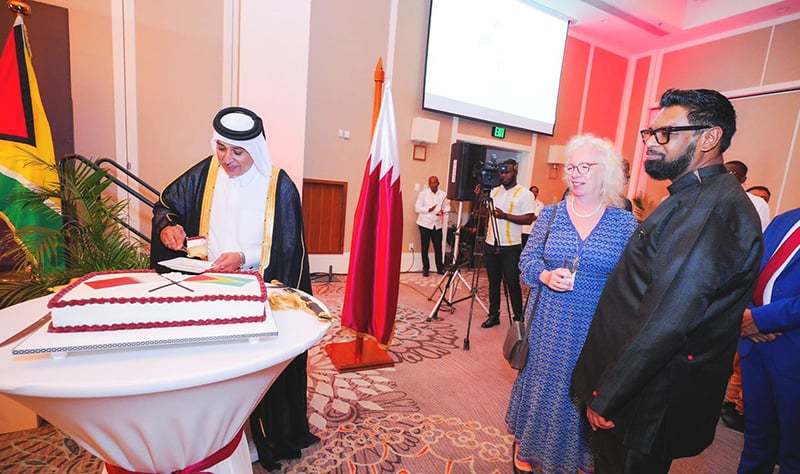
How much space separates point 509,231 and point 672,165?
7.96 feet

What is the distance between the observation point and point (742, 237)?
0.98 meters

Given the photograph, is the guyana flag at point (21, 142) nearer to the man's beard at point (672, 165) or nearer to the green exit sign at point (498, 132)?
the man's beard at point (672, 165)

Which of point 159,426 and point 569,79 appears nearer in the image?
point 159,426

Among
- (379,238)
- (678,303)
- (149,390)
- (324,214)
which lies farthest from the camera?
(324,214)

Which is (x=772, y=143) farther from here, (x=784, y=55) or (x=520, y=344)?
(x=520, y=344)


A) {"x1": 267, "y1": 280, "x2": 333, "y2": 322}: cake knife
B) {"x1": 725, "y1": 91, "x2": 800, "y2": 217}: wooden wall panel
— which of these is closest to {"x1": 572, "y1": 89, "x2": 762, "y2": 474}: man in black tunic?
{"x1": 267, "y1": 280, "x2": 333, "y2": 322}: cake knife

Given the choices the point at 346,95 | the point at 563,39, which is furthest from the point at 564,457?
the point at 563,39

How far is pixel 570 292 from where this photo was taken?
1.48m

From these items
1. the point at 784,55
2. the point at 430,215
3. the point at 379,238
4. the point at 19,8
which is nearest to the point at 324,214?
the point at 430,215

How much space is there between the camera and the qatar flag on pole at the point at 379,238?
2.51 metres

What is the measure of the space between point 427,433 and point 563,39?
7.21 metres

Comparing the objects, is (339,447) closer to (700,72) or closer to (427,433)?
(427,433)

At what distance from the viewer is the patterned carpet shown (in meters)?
1.73

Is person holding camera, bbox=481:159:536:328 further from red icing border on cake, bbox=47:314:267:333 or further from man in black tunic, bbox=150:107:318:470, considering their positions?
red icing border on cake, bbox=47:314:267:333
